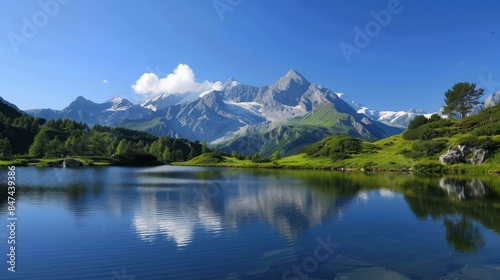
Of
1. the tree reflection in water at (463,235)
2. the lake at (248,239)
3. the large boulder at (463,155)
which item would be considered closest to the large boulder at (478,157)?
the large boulder at (463,155)

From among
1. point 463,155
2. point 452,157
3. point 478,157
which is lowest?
point 478,157

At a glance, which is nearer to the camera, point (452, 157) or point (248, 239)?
point (248, 239)

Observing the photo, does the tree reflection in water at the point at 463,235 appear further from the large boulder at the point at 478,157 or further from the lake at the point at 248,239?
the large boulder at the point at 478,157

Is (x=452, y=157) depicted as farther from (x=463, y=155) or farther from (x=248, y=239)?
(x=248, y=239)

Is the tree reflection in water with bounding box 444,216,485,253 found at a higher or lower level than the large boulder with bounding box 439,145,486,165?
lower

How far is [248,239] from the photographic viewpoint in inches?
1416

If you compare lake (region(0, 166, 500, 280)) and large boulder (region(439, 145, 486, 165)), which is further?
large boulder (region(439, 145, 486, 165))

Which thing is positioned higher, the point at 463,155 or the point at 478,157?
the point at 463,155

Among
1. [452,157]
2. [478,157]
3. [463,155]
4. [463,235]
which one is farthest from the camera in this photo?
[452,157]

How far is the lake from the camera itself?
26516 mm

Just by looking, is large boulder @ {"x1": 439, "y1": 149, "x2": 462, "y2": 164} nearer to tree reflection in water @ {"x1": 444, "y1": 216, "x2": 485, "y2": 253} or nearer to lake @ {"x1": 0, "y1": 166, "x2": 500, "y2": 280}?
lake @ {"x1": 0, "y1": 166, "x2": 500, "y2": 280}

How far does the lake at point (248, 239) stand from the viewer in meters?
26.5

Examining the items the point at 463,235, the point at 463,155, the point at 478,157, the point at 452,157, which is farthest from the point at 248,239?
the point at 463,155

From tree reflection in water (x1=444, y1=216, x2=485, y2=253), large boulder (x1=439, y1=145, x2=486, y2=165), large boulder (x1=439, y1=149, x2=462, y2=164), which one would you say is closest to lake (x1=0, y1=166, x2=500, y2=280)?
tree reflection in water (x1=444, y1=216, x2=485, y2=253)
